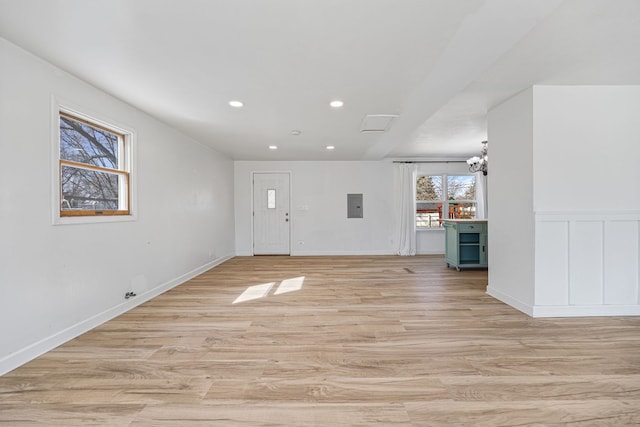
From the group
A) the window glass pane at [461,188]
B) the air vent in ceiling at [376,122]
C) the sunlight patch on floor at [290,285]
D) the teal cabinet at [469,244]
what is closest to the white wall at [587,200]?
the air vent in ceiling at [376,122]

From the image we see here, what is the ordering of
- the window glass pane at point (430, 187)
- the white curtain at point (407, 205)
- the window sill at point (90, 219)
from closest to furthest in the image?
1. the window sill at point (90, 219)
2. the white curtain at point (407, 205)
3. the window glass pane at point (430, 187)

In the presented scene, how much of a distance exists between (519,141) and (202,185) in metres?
4.87

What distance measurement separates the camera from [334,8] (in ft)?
5.73

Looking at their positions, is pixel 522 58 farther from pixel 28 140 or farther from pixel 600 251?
pixel 28 140

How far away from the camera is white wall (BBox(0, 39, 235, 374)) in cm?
208

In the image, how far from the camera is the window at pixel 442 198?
7113mm

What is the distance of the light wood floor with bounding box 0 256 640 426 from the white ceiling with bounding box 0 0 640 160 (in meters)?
2.31

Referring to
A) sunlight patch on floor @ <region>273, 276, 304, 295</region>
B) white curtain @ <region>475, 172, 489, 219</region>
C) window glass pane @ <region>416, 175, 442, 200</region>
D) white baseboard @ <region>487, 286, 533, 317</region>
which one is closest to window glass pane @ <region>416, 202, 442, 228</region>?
window glass pane @ <region>416, 175, 442, 200</region>

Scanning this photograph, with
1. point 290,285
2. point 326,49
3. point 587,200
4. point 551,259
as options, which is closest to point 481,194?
point 587,200

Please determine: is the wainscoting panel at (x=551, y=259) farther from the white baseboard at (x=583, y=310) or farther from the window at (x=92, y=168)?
the window at (x=92, y=168)

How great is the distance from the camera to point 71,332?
8.37 ft

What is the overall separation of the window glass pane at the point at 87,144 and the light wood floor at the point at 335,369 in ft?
5.43

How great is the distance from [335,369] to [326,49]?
235 cm

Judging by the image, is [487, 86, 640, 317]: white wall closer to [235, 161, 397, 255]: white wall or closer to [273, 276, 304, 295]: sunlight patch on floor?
[273, 276, 304, 295]: sunlight patch on floor
